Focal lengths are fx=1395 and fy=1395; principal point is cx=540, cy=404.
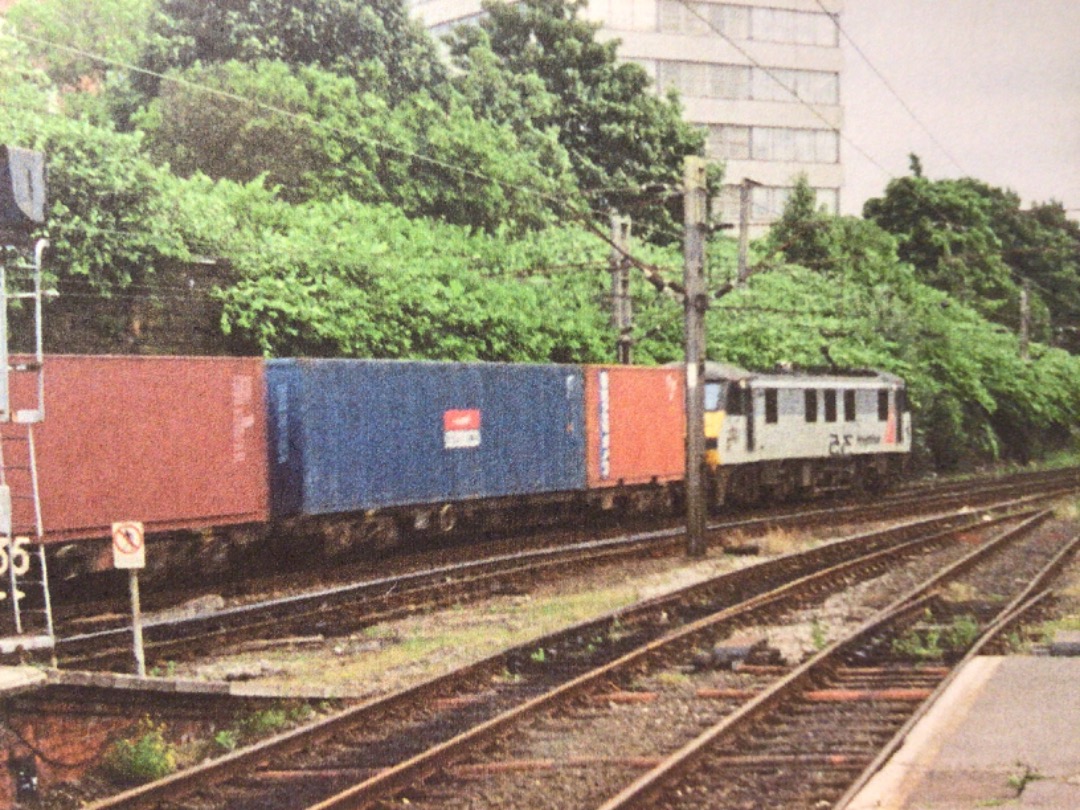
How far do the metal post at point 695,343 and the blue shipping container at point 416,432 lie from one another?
277cm

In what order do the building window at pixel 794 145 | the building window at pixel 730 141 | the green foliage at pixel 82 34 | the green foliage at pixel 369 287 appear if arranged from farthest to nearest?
the building window at pixel 794 145 → the building window at pixel 730 141 → the green foliage at pixel 82 34 → the green foliage at pixel 369 287

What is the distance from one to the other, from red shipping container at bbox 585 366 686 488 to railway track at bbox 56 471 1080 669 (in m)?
1.29

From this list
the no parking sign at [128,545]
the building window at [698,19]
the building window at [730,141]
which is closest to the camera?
the no parking sign at [128,545]

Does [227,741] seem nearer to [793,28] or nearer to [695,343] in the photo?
[695,343]

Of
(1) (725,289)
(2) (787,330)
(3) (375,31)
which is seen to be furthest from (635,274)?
(1) (725,289)

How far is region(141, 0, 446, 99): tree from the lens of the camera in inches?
1400

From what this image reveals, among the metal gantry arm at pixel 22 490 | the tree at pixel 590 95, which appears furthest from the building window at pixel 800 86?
the metal gantry arm at pixel 22 490

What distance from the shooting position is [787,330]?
38.5 m

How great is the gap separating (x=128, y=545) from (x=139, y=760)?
9.05ft

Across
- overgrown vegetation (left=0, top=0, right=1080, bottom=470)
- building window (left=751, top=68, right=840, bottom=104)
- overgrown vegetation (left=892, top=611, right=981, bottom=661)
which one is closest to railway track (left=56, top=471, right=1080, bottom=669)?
overgrown vegetation (left=0, top=0, right=1080, bottom=470)

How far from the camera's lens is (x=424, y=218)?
32406 mm

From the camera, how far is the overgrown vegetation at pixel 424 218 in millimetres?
23828

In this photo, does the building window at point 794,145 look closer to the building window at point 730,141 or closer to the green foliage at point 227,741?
the building window at point 730,141

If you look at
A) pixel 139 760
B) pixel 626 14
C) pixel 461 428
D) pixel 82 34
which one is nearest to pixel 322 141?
pixel 461 428
